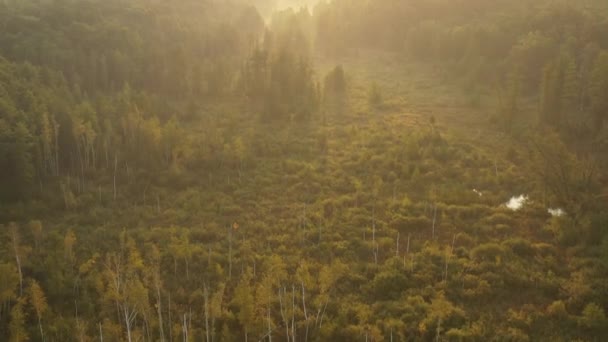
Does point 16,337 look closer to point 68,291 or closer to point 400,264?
point 68,291

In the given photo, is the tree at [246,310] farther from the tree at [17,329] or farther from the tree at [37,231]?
the tree at [37,231]

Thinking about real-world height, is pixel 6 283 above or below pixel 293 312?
above

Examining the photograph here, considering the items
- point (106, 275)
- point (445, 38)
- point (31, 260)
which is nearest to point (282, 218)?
point (106, 275)

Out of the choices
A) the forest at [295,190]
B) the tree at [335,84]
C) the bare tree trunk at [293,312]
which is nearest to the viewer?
the bare tree trunk at [293,312]

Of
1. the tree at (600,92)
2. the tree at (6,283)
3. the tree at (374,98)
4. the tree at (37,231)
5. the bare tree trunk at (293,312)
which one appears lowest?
the bare tree trunk at (293,312)

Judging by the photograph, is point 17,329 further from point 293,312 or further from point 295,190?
point 295,190

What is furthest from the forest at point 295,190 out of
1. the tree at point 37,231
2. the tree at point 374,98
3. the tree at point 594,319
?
the tree at point 374,98

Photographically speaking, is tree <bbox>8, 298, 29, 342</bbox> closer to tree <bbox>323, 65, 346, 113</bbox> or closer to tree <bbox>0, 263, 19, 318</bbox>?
tree <bbox>0, 263, 19, 318</bbox>

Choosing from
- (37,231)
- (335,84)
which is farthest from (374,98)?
(37,231)
